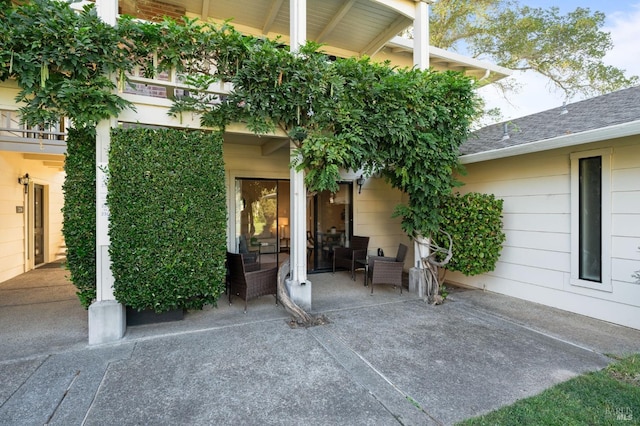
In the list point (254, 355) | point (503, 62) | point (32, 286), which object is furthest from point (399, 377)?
point (503, 62)

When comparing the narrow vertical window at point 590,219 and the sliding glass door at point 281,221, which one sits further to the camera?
the sliding glass door at point 281,221

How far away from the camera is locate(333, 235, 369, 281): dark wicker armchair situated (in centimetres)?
700

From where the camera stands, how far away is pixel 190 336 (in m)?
4.02

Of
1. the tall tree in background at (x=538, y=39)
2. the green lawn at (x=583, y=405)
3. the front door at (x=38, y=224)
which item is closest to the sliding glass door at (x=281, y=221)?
the green lawn at (x=583, y=405)

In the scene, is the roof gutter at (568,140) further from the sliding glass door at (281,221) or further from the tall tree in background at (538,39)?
the tall tree in background at (538,39)

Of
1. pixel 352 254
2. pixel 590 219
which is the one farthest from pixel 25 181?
pixel 590 219

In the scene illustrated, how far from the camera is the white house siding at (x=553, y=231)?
4234 mm

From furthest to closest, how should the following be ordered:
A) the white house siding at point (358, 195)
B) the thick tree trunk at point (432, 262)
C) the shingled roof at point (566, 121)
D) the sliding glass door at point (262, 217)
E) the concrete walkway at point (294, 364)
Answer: the sliding glass door at point (262, 217) → the white house siding at point (358, 195) → the thick tree trunk at point (432, 262) → the shingled roof at point (566, 121) → the concrete walkway at point (294, 364)

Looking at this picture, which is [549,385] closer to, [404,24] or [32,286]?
[404,24]

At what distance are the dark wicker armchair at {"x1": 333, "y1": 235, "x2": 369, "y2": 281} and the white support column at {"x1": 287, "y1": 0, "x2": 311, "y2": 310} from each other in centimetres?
224

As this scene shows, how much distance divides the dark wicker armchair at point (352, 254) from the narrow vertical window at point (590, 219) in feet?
12.9

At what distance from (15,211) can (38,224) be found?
158 cm

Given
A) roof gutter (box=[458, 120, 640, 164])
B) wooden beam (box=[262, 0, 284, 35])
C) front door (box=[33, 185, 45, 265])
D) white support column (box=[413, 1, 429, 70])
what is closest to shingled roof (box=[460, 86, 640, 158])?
roof gutter (box=[458, 120, 640, 164])

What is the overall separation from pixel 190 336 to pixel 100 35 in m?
3.86
